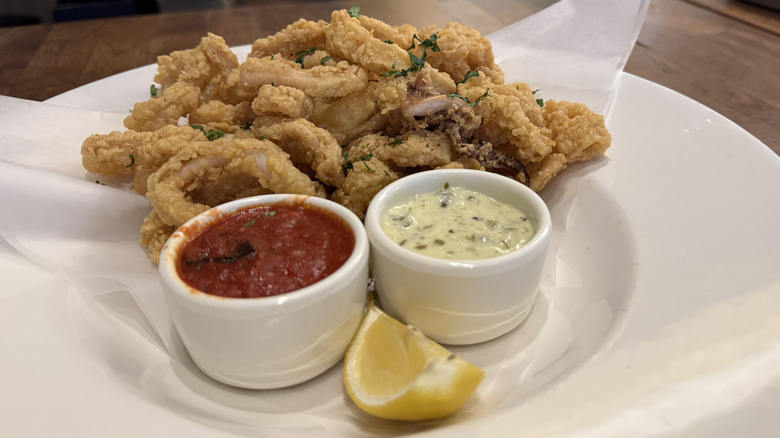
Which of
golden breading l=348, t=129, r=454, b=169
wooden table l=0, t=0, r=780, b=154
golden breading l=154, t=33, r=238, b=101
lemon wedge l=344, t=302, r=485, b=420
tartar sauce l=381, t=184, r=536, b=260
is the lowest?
wooden table l=0, t=0, r=780, b=154

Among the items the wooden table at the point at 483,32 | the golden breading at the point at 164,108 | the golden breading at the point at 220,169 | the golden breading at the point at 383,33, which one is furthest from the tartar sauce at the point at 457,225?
the wooden table at the point at 483,32

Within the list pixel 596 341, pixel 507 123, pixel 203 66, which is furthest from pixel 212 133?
pixel 596 341

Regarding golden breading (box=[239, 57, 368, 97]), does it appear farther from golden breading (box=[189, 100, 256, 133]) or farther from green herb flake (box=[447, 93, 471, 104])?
green herb flake (box=[447, 93, 471, 104])

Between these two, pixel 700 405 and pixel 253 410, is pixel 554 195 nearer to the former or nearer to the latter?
pixel 700 405

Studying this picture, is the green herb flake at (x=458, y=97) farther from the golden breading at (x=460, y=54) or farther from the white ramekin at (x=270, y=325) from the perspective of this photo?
the white ramekin at (x=270, y=325)

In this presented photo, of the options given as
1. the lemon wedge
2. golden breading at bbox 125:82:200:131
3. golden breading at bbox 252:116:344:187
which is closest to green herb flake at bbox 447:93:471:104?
golden breading at bbox 252:116:344:187

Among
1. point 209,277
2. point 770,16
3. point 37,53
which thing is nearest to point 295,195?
point 209,277
